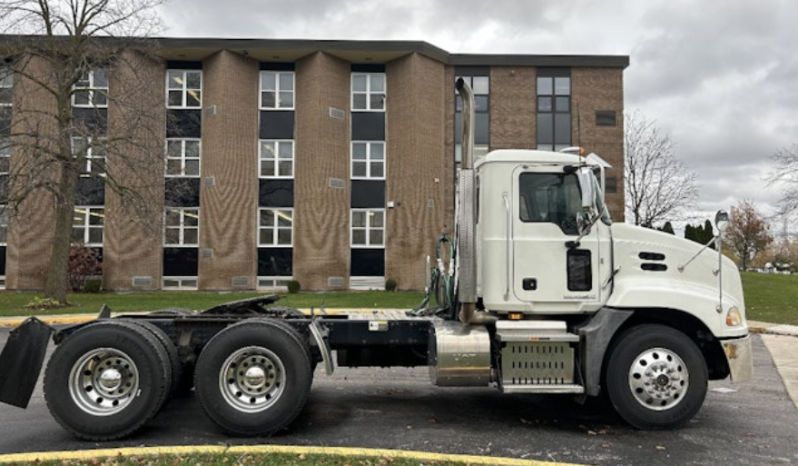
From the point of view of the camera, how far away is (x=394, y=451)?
15.8 feet

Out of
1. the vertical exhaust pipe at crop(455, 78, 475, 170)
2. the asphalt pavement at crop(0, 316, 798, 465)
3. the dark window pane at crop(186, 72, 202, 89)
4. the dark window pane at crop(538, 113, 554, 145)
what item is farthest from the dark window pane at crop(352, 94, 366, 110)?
the vertical exhaust pipe at crop(455, 78, 475, 170)

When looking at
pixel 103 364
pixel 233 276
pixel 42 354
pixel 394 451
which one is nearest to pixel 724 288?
pixel 394 451

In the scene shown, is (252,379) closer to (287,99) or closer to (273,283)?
(273,283)

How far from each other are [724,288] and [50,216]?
27.9m

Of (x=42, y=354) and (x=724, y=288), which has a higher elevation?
(x=724, y=288)

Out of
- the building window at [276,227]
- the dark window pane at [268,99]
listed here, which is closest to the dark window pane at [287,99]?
the dark window pane at [268,99]

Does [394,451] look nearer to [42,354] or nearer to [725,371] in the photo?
[42,354]

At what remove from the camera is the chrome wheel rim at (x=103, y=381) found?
5344 mm

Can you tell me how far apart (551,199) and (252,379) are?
3489mm

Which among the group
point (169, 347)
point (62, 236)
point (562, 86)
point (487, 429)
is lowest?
point (487, 429)

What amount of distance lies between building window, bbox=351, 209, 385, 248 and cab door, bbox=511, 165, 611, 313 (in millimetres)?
20810

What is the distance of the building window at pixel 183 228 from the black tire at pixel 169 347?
71.2 ft

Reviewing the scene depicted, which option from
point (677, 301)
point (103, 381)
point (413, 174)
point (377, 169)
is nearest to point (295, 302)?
point (413, 174)

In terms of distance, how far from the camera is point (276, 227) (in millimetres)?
26422
